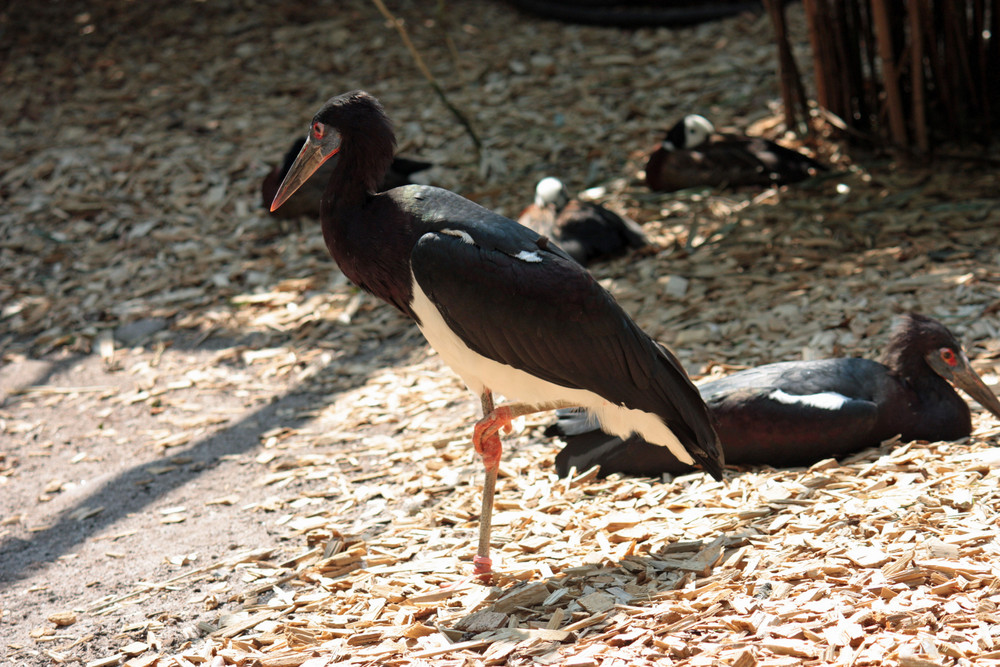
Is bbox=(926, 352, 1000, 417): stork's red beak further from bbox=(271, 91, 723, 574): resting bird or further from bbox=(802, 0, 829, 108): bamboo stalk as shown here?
bbox=(802, 0, 829, 108): bamboo stalk

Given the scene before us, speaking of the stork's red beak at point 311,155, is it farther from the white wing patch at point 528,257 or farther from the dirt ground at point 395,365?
the dirt ground at point 395,365

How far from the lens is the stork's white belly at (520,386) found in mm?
3348

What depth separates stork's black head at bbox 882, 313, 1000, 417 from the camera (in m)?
4.00

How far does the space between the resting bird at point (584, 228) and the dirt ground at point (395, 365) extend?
0.56 ft

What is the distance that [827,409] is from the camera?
3.82 m

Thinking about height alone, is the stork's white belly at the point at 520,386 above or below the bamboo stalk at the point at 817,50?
below

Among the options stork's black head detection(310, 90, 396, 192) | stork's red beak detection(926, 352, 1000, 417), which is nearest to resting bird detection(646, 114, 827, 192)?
stork's red beak detection(926, 352, 1000, 417)

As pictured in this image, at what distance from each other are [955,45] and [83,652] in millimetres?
6164

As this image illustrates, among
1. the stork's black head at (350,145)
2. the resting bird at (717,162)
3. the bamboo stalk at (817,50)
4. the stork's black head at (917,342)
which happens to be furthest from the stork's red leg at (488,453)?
the bamboo stalk at (817,50)

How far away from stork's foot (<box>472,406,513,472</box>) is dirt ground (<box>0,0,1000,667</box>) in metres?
0.39

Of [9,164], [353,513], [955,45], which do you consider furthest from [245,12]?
[353,513]

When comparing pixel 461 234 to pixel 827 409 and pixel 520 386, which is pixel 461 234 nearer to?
pixel 520 386

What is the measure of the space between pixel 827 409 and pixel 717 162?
3348 millimetres

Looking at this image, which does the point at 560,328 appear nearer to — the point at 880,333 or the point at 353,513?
the point at 353,513
